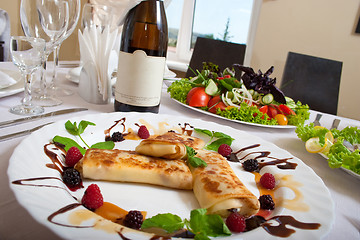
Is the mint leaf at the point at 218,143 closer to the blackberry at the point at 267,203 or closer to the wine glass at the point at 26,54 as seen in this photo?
the blackberry at the point at 267,203

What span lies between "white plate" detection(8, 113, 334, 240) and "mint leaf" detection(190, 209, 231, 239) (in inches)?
1.1

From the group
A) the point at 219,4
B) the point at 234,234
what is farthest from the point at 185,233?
the point at 219,4

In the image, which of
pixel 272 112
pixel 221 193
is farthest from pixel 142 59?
pixel 272 112

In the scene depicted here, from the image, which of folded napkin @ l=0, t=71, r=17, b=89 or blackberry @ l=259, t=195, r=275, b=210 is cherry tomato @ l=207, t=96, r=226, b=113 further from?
folded napkin @ l=0, t=71, r=17, b=89

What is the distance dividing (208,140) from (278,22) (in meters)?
3.04

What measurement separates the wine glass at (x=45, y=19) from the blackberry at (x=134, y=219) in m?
0.76

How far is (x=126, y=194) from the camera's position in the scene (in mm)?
648

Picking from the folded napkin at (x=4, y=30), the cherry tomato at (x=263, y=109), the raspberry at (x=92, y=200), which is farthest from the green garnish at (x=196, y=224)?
the folded napkin at (x=4, y=30)

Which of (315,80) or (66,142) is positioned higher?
(315,80)

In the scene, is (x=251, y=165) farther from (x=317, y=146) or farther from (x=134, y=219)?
(x=134, y=219)

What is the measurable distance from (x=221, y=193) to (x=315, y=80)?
258cm

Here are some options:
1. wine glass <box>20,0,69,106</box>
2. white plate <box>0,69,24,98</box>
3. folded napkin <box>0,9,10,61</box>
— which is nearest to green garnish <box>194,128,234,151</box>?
wine glass <box>20,0,69,106</box>

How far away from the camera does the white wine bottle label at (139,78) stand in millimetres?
1037

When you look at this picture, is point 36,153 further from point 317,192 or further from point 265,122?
point 265,122
